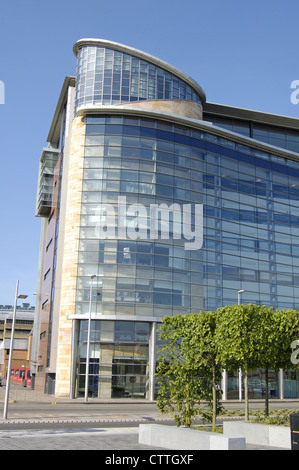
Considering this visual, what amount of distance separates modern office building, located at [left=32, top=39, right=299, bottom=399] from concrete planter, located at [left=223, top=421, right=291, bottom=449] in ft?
94.1

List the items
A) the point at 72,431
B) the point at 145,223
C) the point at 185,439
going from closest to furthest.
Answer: the point at 185,439, the point at 72,431, the point at 145,223

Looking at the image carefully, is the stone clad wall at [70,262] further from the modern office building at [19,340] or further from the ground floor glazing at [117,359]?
the modern office building at [19,340]

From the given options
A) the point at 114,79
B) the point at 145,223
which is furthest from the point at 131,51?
the point at 145,223

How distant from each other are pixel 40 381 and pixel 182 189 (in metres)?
28.8

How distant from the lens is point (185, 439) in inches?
579

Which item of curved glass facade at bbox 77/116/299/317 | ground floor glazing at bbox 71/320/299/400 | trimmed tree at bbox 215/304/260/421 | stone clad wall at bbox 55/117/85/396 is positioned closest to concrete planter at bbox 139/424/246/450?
trimmed tree at bbox 215/304/260/421

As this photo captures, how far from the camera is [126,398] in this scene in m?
46.4

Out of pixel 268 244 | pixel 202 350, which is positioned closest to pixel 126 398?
pixel 268 244

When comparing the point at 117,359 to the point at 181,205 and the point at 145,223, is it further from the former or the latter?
the point at 181,205

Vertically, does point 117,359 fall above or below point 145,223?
below

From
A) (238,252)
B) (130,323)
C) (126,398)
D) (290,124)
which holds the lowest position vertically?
(126,398)

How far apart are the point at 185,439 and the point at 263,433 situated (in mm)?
3948
